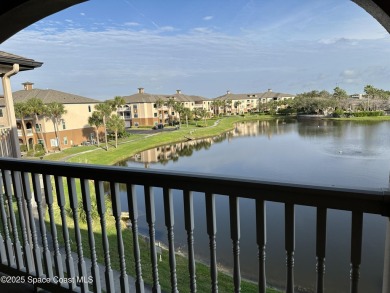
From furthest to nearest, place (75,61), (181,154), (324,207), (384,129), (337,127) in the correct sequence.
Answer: (181,154)
(337,127)
(75,61)
(384,129)
(324,207)

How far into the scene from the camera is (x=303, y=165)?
27.2 feet

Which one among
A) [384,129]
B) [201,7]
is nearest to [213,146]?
[201,7]

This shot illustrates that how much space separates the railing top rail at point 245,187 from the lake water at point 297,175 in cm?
5

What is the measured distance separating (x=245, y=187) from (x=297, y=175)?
4.32 metres

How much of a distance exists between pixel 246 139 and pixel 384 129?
4.59 m

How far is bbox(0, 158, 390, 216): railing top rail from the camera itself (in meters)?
0.95

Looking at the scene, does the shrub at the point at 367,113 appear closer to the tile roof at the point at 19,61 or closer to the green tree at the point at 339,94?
the green tree at the point at 339,94

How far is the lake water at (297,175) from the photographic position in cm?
168

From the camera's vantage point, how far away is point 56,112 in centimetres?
752

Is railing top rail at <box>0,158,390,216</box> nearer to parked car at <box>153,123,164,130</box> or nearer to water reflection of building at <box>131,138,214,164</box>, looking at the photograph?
parked car at <box>153,123,164,130</box>

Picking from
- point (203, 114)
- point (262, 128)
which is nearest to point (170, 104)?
point (203, 114)

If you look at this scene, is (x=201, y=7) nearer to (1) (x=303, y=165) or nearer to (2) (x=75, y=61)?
(2) (x=75, y=61)

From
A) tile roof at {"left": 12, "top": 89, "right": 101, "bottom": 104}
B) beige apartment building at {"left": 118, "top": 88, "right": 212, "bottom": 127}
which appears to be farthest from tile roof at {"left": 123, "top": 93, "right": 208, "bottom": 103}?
tile roof at {"left": 12, "top": 89, "right": 101, "bottom": 104}

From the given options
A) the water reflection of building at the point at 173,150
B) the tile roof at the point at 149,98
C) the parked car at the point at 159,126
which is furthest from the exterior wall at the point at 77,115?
the water reflection of building at the point at 173,150
